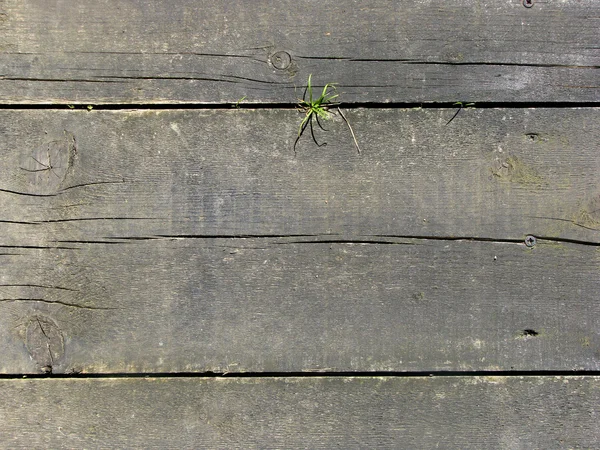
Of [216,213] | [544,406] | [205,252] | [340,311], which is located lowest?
[544,406]

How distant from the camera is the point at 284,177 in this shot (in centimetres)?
177

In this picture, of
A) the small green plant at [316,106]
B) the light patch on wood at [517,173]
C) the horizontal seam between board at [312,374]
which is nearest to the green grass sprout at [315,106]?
the small green plant at [316,106]

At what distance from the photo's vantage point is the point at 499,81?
182cm

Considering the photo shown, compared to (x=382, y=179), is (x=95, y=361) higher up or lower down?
lower down

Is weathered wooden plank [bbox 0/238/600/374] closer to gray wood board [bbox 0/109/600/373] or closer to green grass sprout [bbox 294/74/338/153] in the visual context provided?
gray wood board [bbox 0/109/600/373]

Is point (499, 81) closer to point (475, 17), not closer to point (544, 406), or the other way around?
point (475, 17)

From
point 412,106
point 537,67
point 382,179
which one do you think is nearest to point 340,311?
point 382,179

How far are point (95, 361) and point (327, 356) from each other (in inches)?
32.7

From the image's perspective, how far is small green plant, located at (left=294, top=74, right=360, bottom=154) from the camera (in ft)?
5.86

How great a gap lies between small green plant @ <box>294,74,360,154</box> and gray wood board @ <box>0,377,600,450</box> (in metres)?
0.91

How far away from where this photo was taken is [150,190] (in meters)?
1.77

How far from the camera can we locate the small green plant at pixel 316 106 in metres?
1.79

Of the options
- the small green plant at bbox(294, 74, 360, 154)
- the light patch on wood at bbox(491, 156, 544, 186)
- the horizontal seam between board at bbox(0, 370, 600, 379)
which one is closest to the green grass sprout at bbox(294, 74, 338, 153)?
the small green plant at bbox(294, 74, 360, 154)

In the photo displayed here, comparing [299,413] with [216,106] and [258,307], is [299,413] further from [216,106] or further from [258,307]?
[216,106]
